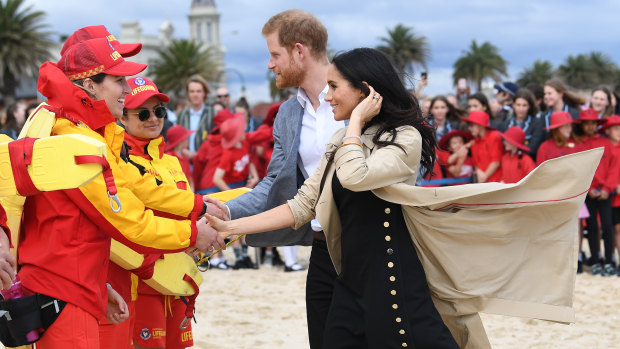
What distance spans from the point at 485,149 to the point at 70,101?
729cm

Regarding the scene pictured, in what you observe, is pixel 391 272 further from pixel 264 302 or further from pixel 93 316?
pixel 264 302

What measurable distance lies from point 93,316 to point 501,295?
71.7 inches

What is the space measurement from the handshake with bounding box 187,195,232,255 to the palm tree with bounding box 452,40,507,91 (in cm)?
6286

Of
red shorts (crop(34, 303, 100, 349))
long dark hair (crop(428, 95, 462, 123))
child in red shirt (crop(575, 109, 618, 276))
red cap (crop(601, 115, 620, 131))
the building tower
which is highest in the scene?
the building tower

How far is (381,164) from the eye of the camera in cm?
323

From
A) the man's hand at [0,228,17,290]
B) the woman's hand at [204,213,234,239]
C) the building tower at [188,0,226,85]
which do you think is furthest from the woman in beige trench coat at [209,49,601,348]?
the building tower at [188,0,226,85]

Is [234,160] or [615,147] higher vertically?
[234,160]

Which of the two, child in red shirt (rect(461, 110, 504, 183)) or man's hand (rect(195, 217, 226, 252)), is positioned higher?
man's hand (rect(195, 217, 226, 252))

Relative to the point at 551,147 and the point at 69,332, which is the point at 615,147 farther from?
the point at 69,332

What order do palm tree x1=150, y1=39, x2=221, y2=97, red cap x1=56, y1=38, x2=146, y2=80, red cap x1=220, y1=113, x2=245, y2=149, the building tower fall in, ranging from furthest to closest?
the building tower
palm tree x1=150, y1=39, x2=221, y2=97
red cap x1=220, y1=113, x2=245, y2=149
red cap x1=56, y1=38, x2=146, y2=80

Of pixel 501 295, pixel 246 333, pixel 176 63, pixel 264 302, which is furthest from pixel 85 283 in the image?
pixel 176 63

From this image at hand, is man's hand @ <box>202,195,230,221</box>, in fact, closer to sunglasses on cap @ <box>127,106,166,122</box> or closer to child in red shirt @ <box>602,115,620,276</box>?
sunglasses on cap @ <box>127,106,166,122</box>

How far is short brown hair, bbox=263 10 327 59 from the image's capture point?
434cm

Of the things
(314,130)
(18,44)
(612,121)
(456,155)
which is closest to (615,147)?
(612,121)
